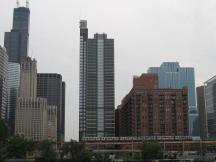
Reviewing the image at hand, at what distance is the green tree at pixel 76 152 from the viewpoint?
152125 mm

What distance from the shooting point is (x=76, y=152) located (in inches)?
6161

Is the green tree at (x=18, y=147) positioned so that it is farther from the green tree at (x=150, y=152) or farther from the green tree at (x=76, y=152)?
the green tree at (x=150, y=152)

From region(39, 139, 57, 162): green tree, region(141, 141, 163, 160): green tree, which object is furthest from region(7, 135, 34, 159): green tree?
region(141, 141, 163, 160): green tree

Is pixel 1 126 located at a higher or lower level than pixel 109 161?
higher

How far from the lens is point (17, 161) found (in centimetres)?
15012

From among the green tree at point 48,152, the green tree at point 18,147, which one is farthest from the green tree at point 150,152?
the green tree at point 18,147

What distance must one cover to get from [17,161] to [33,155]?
1162 inches

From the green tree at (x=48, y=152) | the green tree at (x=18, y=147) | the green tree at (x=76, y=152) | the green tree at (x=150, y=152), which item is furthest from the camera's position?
the green tree at (x=48, y=152)

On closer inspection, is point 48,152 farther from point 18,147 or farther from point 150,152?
point 150,152

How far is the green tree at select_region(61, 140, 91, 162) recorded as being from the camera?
5989 inches

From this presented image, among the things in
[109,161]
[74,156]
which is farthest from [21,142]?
[109,161]

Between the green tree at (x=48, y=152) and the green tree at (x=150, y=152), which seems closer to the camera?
the green tree at (x=150, y=152)

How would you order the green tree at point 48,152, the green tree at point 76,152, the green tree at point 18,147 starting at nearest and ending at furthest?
the green tree at point 76,152, the green tree at point 18,147, the green tree at point 48,152

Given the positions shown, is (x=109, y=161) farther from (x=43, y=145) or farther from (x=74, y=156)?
(x=43, y=145)
